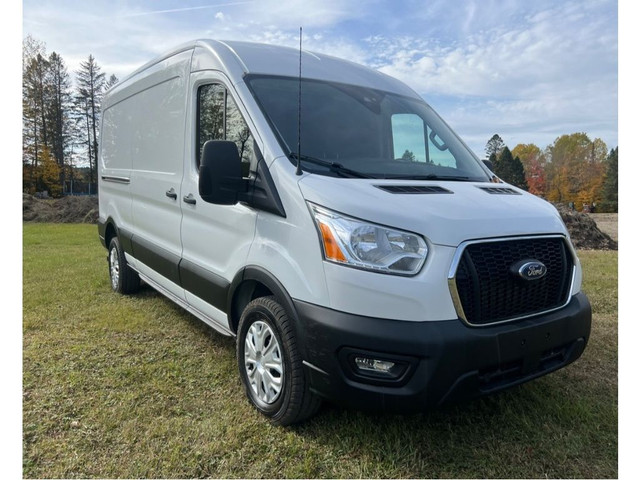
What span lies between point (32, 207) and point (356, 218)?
25.7m

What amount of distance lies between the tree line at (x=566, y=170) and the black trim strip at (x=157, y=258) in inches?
1730

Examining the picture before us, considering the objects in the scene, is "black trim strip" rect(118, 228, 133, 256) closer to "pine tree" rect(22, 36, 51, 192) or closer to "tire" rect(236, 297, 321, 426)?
"tire" rect(236, 297, 321, 426)

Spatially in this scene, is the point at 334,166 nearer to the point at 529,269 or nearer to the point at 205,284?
the point at 529,269

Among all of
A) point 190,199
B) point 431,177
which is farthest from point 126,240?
point 431,177

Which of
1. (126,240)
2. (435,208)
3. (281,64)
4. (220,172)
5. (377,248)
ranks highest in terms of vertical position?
(281,64)

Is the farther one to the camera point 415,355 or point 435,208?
point 435,208

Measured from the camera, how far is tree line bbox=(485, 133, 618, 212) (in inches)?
1801

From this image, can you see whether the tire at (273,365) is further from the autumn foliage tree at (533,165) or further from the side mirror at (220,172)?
the autumn foliage tree at (533,165)

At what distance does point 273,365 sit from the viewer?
294 cm

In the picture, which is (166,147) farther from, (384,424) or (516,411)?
(516,411)

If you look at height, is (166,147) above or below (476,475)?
above

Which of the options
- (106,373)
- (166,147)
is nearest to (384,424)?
(106,373)

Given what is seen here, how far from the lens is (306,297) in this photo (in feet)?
8.57

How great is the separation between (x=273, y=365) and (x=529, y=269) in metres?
1.61
